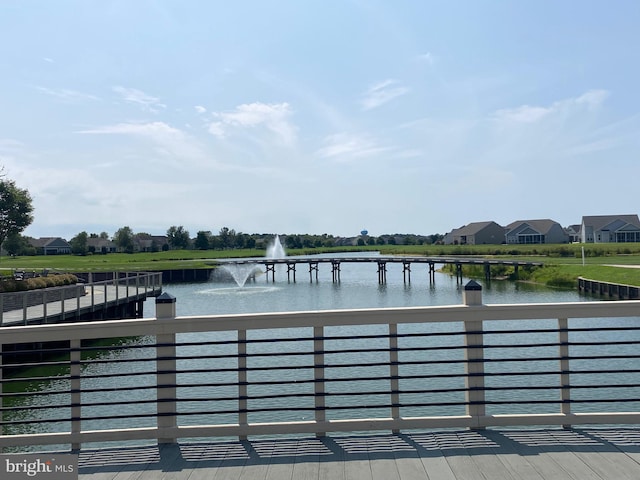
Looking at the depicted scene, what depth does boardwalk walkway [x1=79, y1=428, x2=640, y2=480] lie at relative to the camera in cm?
411

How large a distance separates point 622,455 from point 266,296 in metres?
42.8

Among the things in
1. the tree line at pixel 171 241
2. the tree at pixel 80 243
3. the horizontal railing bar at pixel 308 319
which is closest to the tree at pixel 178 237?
the tree line at pixel 171 241

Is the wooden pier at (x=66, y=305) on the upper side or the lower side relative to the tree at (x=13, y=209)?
lower

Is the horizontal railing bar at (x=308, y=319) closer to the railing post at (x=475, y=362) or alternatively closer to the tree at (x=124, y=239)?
the railing post at (x=475, y=362)

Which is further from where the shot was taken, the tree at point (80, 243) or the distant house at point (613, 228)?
the tree at point (80, 243)

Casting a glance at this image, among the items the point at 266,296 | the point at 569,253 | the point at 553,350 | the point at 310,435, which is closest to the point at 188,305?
the point at 266,296

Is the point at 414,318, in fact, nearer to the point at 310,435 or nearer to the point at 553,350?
the point at 310,435

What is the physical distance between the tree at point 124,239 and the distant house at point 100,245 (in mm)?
7247

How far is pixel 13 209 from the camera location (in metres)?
44.3

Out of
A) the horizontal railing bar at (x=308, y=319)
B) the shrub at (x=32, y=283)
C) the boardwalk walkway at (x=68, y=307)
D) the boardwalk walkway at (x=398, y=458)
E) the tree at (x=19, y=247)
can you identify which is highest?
the tree at (x=19, y=247)

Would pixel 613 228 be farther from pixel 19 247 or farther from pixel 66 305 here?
pixel 19 247

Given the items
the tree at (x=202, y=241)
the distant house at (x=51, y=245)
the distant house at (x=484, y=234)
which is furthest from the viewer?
the tree at (x=202, y=241)

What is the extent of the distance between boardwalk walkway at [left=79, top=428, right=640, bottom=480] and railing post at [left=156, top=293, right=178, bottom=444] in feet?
0.72

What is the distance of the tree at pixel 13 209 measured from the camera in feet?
144
